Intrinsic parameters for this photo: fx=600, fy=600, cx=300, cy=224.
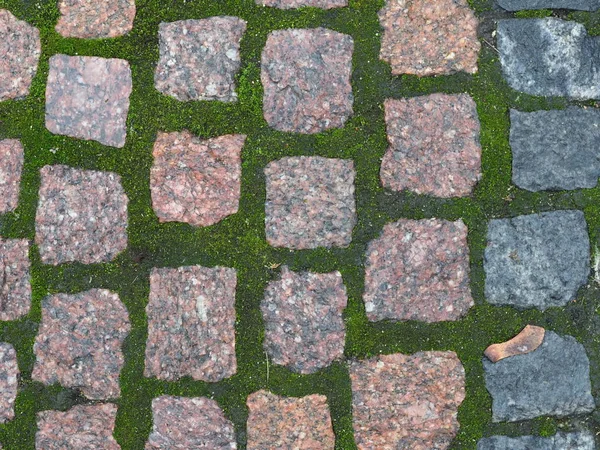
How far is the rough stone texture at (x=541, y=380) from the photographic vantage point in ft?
7.41

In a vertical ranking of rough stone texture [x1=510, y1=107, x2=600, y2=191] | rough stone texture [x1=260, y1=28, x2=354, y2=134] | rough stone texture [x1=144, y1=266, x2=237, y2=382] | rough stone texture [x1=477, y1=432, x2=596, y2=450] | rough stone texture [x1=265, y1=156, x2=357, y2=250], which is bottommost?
rough stone texture [x1=477, y1=432, x2=596, y2=450]

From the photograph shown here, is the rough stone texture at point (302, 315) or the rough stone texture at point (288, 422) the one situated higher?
the rough stone texture at point (302, 315)

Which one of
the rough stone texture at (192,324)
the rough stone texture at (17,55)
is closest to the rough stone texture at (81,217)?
the rough stone texture at (192,324)

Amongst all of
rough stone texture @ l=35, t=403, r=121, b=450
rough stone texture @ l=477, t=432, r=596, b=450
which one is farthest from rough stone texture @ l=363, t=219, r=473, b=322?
rough stone texture @ l=35, t=403, r=121, b=450

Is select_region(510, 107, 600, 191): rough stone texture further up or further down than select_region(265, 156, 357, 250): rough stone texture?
further up

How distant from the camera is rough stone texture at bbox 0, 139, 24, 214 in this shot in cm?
231

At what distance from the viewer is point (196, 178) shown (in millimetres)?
2252

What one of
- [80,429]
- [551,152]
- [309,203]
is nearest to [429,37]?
[551,152]

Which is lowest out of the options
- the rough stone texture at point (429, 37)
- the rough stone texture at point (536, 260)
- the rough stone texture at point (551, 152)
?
the rough stone texture at point (536, 260)

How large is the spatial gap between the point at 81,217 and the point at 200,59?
75 cm

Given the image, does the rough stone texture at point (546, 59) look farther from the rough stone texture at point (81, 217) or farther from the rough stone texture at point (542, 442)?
the rough stone texture at point (81, 217)

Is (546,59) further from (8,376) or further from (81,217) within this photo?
(8,376)

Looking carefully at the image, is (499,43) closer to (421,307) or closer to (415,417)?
(421,307)

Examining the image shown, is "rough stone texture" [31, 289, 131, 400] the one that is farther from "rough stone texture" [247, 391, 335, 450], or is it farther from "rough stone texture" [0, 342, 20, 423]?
"rough stone texture" [247, 391, 335, 450]
